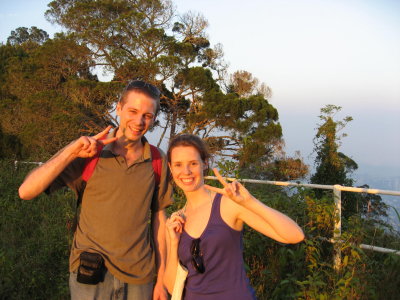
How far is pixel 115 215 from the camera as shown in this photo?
1.94m

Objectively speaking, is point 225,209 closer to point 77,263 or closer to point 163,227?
point 163,227

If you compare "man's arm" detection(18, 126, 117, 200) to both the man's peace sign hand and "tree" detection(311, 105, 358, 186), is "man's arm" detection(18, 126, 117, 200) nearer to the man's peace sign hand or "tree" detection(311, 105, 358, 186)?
the man's peace sign hand

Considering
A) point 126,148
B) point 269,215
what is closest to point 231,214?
point 269,215

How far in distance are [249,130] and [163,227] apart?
1926 centimetres

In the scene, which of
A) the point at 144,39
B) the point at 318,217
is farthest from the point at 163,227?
the point at 144,39

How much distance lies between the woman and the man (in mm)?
201

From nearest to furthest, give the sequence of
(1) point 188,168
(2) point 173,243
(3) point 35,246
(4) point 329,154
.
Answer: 1. (2) point 173,243
2. (1) point 188,168
3. (3) point 35,246
4. (4) point 329,154

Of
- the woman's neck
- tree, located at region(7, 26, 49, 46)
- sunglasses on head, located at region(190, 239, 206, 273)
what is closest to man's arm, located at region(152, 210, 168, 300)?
the woman's neck

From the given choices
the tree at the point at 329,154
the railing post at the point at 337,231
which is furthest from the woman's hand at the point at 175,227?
the tree at the point at 329,154

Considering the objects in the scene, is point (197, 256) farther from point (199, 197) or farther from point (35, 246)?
point (35, 246)

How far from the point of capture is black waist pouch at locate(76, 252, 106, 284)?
186 centimetres

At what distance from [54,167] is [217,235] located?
85 centimetres

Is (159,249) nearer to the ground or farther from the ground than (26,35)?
nearer to the ground

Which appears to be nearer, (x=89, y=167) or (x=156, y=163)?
(x=89, y=167)
